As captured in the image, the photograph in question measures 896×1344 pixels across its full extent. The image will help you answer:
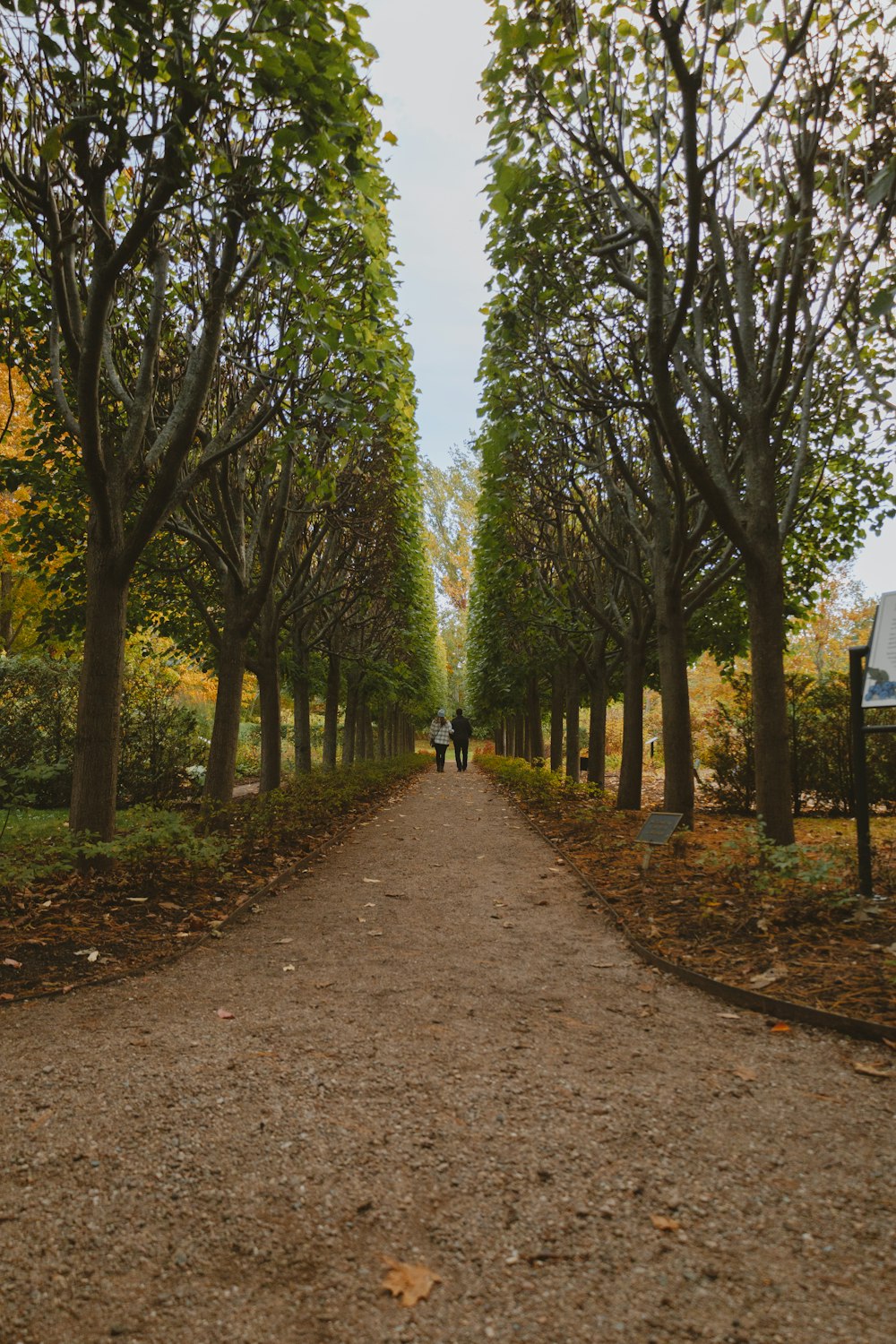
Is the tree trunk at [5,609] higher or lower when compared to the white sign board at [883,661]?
higher

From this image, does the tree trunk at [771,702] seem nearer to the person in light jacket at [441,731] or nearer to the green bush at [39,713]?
the green bush at [39,713]

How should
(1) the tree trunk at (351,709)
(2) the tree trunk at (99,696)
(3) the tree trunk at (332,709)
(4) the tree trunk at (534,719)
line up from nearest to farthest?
(2) the tree trunk at (99,696) → (3) the tree trunk at (332,709) → (1) the tree trunk at (351,709) → (4) the tree trunk at (534,719)

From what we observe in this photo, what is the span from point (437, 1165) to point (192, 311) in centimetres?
732

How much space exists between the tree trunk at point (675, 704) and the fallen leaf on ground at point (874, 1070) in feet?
18.6

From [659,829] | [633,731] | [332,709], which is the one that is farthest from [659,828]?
[332,709]

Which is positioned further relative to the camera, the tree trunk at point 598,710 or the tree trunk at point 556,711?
the tree trunk at point 556,711

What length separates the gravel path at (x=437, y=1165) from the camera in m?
1.77

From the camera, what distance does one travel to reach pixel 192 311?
724cm

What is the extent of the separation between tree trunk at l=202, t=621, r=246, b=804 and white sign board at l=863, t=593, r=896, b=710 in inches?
275

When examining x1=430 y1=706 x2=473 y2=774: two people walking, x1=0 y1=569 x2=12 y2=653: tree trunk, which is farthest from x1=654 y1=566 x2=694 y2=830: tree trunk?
x1=430 y1=706 x2=473 y2=774: two people walking

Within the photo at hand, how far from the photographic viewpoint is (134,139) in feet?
13.7

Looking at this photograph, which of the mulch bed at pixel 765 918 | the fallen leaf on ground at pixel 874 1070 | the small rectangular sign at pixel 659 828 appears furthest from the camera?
the small rectangular sign at pixel 659 828

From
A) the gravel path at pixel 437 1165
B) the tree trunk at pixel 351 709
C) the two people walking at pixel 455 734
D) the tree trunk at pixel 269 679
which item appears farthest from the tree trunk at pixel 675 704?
the two people walking at pixel 455 734

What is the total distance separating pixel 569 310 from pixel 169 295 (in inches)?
162
